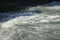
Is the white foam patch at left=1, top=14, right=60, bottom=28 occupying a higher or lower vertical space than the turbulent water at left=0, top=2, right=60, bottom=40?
higher

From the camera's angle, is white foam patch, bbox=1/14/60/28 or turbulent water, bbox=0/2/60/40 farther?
white foam patch, bbox=1/14/60/28

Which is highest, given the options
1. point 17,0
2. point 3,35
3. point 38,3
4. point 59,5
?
point 17,0

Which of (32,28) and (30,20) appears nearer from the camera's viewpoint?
(32,28)

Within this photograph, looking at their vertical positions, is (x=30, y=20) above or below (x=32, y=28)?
above

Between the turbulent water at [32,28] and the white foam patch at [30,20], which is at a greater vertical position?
the white foam patch at [30,20]

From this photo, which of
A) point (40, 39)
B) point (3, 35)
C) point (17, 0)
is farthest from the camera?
point (17, 0)

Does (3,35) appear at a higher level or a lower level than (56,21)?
lower

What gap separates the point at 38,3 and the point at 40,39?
5909 millimetres

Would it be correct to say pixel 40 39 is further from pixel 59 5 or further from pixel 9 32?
pixel 59 5

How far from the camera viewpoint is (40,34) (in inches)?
224

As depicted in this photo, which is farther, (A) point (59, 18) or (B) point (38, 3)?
(B) point (38, 3)

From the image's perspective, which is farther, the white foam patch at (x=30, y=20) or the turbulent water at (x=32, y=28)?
the white foam patch at (x=30, y=20)

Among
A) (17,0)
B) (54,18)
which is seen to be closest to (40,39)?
(54,18)

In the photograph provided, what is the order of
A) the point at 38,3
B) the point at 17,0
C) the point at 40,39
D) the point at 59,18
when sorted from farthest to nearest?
the point at 17,0, the point at 38,3, the point at 59,18, the point at 40,39
